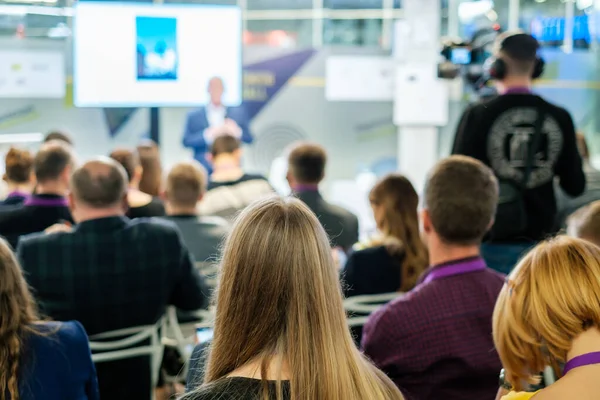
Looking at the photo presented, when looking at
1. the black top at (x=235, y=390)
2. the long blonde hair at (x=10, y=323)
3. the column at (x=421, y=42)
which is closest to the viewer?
the black top at (x=235, y=390)

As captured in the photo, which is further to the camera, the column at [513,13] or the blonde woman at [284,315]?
the column at [513,13]

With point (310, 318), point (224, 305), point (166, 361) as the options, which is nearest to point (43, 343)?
point (224, 305)

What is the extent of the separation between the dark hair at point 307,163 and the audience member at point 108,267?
1084mm

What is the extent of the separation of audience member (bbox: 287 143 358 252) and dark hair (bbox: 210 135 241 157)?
2.83 ft

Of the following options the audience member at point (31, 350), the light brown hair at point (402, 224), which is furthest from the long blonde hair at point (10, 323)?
the light brown hair at point (402, 224)

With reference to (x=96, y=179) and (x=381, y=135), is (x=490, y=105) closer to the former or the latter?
(x=96, y=179)

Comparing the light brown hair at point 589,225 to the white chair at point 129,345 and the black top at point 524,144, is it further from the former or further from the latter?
the white chair at point 129,345

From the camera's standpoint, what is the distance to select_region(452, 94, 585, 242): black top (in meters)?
3.33

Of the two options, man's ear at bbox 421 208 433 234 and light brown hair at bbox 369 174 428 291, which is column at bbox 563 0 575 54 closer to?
light brown hair at bbox 369 174 428 291

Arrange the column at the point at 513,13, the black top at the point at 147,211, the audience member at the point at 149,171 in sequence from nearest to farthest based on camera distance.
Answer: the black top at the point at 147,211 → the audience member at the point at 149,171 → the column at the point at 513,13

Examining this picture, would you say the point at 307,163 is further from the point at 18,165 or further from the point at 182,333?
the point at 18,165

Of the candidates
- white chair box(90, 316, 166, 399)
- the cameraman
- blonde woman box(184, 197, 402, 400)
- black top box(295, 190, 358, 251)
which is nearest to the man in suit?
black top box(295, 190, 358, 251)

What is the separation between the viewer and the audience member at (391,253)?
116 inches

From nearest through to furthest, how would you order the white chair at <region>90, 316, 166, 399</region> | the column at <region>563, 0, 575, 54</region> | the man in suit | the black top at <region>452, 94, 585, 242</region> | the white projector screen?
the white chair at <region>90, 316, 166, 399</region> < the black top at <region>452, 94, 585, 242</region> < the white projector screen < the man in suit < the column at <region>563, 0, 575, 54</region>
